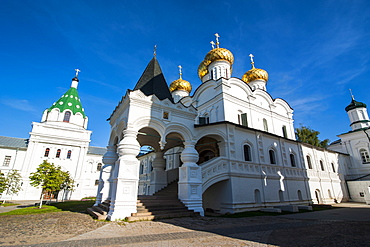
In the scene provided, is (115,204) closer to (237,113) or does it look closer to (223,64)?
(237,113)

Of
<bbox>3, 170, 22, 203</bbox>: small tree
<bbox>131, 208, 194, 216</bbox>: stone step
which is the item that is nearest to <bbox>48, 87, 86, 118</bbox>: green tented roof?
<bbox>3, 170, 22, 203</bbox>: small tree

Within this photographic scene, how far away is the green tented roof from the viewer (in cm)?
3152

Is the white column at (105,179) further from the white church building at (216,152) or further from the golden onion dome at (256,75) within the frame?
the golden onion dome at (256,75)

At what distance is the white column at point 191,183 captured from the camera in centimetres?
901

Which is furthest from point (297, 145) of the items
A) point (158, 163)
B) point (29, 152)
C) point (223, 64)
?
point (29, 152)

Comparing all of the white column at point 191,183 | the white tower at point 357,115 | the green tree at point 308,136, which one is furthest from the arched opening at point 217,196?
the green tree at point 308,136

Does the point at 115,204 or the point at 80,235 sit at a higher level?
the point at 115,204

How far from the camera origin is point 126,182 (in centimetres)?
793

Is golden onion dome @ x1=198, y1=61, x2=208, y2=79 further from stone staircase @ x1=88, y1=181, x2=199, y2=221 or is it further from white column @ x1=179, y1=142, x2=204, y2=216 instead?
stone staircase @ x1=88, y1=181, x2=199, y2=221

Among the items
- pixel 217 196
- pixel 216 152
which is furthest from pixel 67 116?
pixel 217 196

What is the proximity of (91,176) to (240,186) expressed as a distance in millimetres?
27673

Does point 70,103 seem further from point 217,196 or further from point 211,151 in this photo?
point 217,196

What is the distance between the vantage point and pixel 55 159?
27375mm

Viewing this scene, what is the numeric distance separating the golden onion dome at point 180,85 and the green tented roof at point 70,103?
18303 mm
